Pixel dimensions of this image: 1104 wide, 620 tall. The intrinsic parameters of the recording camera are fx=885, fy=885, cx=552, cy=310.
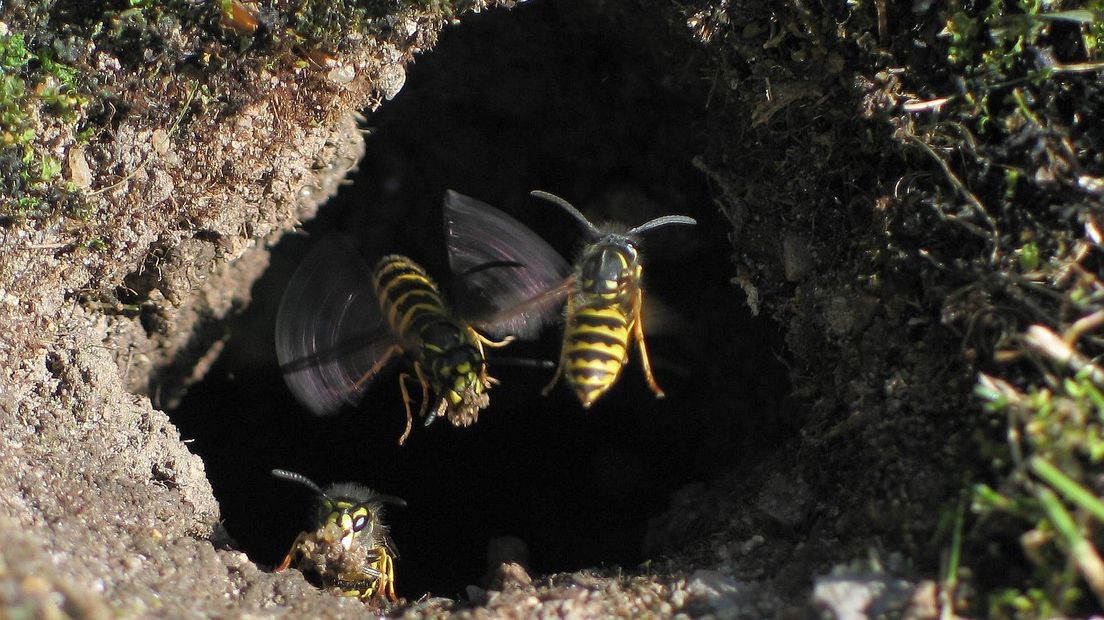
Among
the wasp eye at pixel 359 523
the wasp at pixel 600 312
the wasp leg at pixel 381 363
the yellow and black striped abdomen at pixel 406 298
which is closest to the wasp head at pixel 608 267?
the wasp at pixel 600 312

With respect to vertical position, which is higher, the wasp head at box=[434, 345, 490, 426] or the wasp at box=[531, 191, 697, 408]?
the wasp at box=[531, 191, 697, 408]

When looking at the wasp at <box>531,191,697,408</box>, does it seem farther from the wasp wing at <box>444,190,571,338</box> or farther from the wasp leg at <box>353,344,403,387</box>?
the wasp leg at <box>353,344,403,387</box>

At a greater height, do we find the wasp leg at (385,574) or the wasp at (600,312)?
the wasp at (600,312)

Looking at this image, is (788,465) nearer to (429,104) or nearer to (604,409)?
(604,409)

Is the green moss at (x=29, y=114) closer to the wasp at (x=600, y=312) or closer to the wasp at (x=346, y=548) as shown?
the wasp at (x=346, y=548)

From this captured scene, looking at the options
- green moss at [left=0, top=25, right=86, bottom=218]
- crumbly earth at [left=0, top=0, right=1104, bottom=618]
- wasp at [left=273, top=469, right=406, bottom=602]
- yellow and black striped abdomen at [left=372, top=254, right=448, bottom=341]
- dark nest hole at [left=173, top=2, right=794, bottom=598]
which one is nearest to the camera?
crumbly earth at [left=0, top=0, right=1104, bottom=618]

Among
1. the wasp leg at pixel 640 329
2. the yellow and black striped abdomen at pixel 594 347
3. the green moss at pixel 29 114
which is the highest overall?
the wasp leg at pixel 640 329

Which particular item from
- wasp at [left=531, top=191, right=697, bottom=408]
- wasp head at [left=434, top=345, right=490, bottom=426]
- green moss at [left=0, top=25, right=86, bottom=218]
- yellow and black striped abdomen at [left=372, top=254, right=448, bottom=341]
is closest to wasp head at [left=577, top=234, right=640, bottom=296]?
wasp at [left=531, top=191, right=697, bottom=408]

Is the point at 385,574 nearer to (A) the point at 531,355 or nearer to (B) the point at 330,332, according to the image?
(B) the point at 330,332
